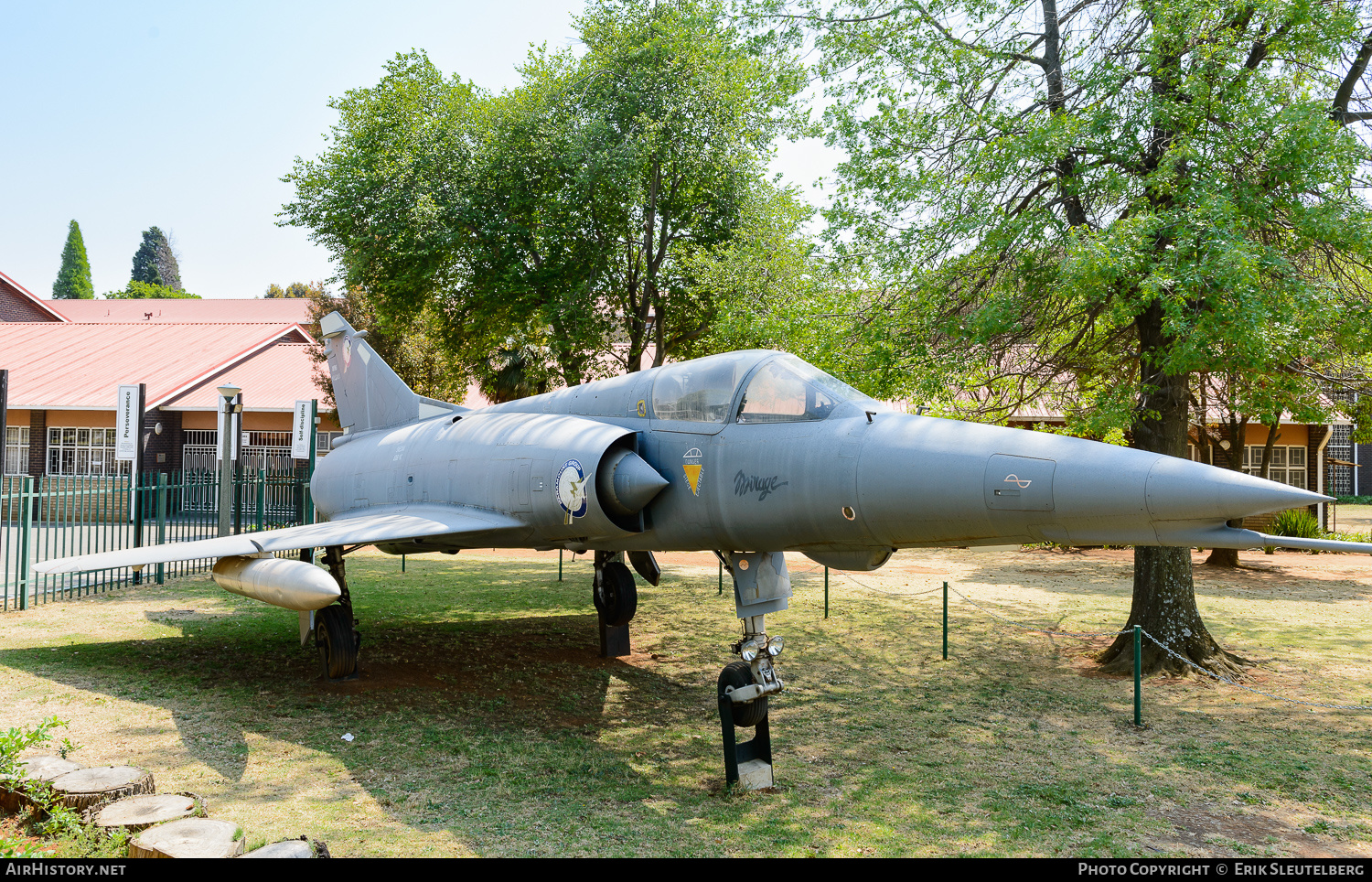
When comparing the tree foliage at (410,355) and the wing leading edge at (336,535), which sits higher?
the tree foliage at (410,355)

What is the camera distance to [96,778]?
495cm

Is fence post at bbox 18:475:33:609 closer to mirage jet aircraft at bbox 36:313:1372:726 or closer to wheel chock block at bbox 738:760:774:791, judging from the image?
mirage jet aircraft at bbox 36:313:1372:726

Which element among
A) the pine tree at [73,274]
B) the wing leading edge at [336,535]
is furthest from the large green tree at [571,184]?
the pine tree at [73,274]

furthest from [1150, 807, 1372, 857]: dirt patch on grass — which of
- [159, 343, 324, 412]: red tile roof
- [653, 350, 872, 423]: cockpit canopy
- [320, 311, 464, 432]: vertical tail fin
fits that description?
[159, 343, 324, 412]: red tile roof

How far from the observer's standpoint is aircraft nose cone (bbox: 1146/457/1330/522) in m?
4.23

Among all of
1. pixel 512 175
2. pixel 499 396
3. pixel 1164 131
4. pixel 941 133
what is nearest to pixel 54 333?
pixel 499 396

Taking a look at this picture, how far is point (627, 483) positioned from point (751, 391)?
1256 mm

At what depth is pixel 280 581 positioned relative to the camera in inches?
292

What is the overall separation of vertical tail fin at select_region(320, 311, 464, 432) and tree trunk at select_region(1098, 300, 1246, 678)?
8565 millimetres

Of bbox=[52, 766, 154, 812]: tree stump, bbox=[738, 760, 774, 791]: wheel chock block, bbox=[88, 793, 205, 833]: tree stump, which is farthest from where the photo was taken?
bbox=[738, 760, 774, 791]: wheel chock block

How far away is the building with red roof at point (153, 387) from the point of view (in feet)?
97.7

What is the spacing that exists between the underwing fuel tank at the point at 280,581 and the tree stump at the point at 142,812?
8.08 ft

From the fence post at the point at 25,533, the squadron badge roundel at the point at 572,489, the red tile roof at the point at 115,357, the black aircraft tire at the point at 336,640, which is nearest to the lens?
the squadron badge roundel at the point at 572,489

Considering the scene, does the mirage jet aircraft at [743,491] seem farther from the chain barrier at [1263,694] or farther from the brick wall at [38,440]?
the brick wall at [38,440]
